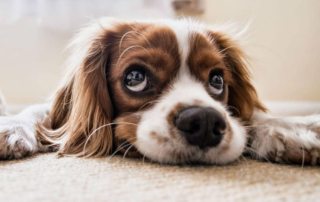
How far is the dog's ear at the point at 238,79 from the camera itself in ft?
5.33

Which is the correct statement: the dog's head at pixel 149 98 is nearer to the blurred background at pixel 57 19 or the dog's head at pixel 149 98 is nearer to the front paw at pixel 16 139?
the front paw at pixel 16 139

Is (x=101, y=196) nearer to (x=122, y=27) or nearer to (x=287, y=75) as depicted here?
(x=122, y=27)

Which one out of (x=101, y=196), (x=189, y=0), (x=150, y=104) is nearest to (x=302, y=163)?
(x=150, y=104)

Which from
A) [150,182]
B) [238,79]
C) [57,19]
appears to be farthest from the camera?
[57,19]

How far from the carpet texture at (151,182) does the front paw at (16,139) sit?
6cm

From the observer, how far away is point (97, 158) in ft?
3.89

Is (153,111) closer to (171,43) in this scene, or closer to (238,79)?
(171,43)

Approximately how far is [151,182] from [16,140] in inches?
24.6

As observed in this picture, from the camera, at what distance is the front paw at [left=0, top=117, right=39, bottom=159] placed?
44.6 inches

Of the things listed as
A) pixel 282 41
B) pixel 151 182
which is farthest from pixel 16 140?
pixel 282 41

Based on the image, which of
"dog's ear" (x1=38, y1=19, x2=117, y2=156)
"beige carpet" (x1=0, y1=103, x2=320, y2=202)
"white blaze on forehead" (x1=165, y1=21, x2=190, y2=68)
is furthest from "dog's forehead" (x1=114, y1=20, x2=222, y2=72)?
"beige carpet" (x1=0, y1=103, x2=320, y2=202)

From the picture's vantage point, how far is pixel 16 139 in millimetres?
1162

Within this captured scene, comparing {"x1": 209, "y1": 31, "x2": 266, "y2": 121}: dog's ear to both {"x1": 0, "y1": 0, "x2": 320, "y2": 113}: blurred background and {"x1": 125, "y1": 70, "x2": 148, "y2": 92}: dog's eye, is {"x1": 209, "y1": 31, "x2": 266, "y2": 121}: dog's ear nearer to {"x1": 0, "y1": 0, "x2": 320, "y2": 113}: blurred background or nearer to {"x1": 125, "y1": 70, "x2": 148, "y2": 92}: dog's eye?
{"x1": 125, "y1": 70, "x2": 148, "y2": 92}: dog's eye

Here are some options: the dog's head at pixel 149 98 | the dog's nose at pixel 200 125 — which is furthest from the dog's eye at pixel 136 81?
the dog's nose at pixel 200 125
